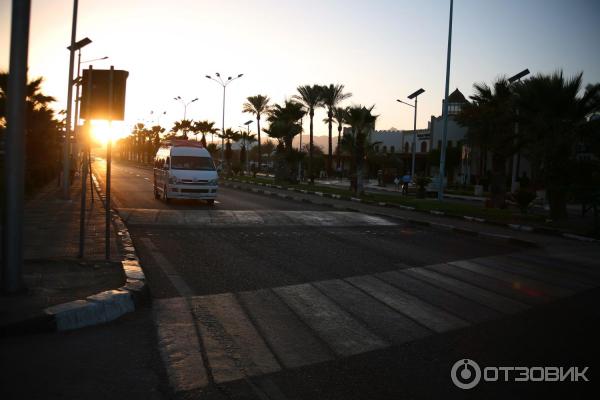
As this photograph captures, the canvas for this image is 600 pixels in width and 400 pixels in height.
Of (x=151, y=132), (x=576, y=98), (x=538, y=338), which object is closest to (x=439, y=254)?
(x=538, y=338)

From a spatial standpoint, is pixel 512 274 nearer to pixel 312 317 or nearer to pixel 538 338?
pixel 538 338

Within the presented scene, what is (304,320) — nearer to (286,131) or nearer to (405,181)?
(405,181)

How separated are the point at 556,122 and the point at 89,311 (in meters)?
17.5

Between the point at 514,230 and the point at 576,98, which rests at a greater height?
the point at 576,98

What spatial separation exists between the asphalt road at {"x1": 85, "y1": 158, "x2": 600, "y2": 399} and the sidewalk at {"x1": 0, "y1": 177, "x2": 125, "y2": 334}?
0.65 meters

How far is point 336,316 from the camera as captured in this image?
607 cm

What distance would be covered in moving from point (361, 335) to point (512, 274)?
451cm

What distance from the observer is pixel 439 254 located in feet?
35.3

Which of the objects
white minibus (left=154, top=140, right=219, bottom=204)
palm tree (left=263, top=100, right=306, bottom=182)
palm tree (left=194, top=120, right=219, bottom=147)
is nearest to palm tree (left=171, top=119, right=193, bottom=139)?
palm tree (left=194, top=120, right=219, bottom=147)

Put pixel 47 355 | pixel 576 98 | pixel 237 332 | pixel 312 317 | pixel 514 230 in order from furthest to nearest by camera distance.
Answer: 1. pixel 576 98
2. pixel 514 230
3. pixel 312 317
4. pixel 237 332
5. pixel 47 355

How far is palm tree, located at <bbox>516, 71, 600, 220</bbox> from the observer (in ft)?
60.3

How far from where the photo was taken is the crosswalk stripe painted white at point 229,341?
→ 4.42 meters

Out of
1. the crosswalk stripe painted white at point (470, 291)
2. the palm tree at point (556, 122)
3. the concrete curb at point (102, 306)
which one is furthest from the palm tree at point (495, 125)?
the concrete curb at point (102, 306)

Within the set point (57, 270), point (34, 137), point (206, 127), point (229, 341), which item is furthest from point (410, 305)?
point (206, 127)
